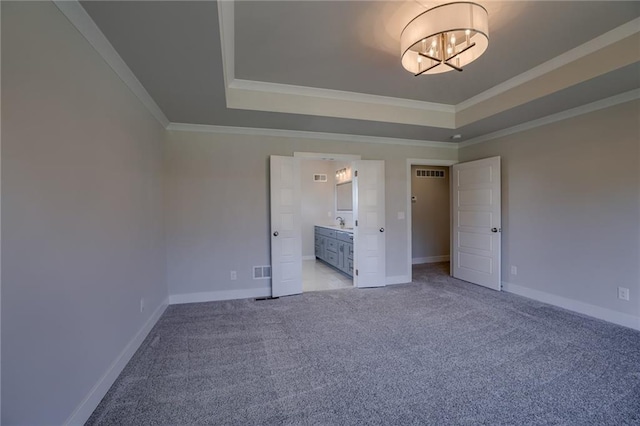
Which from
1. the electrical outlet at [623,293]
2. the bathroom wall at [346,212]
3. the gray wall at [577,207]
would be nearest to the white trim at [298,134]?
the gray wall at [577,207]

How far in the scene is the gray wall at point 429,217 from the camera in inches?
266

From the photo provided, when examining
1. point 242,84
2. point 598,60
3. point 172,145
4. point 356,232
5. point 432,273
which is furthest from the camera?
point 432,273

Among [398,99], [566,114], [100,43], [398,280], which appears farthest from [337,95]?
[398,280]

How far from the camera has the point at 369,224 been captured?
4.65m

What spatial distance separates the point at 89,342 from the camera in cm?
183

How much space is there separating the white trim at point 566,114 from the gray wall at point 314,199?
3.57 m

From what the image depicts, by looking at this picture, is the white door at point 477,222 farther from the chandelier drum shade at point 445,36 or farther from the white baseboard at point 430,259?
the chandelier drum shade at point 445,36

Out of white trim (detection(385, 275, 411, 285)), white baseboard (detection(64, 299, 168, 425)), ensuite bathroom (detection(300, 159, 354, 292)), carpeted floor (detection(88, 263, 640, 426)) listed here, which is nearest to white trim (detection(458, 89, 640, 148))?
carpeted floor (detection(88, 263, 640, 426))

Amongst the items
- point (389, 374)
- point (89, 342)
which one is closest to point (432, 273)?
point (389, 374)

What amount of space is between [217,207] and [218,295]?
4.10ft

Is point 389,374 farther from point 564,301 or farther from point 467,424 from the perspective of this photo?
point 564,301

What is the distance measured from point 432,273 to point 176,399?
4803 mm

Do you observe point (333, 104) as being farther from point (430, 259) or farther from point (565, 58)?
point (430, 259)

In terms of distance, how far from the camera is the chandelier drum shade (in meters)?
1.90
